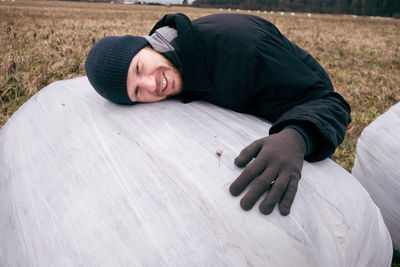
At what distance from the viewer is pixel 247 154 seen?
1123mm

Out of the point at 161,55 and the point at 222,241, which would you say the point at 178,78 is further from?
the point at 222,241

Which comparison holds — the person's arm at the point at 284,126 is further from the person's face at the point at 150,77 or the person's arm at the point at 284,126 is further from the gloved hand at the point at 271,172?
the person's face at the point at 150,77

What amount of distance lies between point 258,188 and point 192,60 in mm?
830

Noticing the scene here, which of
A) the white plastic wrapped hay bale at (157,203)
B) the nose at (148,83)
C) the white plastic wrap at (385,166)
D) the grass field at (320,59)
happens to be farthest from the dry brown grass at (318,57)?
the nose at (148,83)

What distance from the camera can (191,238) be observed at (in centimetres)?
95

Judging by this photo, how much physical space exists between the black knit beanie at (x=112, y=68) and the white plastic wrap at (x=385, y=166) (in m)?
1.47

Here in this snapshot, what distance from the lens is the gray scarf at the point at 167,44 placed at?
158cm

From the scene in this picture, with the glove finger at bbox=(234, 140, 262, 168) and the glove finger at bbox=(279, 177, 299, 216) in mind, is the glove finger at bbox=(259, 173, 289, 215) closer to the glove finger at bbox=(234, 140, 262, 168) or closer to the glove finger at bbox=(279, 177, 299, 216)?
the glove finger at bbox=(279, 177, 299, 216)

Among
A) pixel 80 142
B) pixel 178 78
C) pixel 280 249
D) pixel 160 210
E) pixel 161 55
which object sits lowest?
pixel 280 249

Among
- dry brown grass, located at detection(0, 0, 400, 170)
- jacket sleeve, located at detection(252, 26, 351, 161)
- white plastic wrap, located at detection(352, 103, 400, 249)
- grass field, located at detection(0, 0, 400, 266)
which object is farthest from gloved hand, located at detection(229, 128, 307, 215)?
dry brown grass, located at detection(0, 0, 400, 170)

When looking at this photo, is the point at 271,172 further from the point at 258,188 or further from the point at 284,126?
the point at 284,126

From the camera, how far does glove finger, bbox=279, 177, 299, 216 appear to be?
1.01 metres

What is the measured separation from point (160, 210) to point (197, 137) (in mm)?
366

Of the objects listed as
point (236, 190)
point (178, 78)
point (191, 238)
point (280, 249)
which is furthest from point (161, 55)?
point (280, 249)
